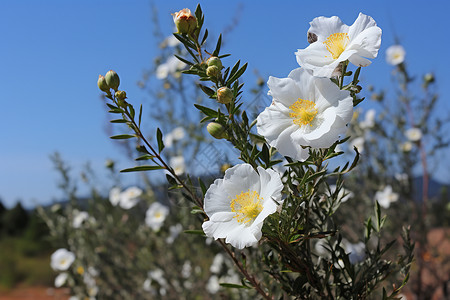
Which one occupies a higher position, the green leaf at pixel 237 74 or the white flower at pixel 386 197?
the green leaf at pixel 237 74

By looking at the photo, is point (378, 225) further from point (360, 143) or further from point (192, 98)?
point (192, 98)

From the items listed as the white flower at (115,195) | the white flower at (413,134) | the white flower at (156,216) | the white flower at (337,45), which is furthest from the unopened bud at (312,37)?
the white flower at (413,134)

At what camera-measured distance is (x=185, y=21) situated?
0.76 metres

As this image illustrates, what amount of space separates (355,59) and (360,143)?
8.21ft

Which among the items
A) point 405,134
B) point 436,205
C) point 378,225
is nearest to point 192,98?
point 405,134

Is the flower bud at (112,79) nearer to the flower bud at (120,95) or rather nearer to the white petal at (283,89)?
the flower bud at (120,95)

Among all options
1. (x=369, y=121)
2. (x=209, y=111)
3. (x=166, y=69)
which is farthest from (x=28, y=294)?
(x=209, y=111)

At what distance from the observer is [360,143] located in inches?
122

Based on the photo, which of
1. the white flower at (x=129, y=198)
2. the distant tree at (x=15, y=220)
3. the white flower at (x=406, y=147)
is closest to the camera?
the white flower at (x=129, y=198)

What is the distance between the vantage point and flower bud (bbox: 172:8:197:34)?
0.75 metres

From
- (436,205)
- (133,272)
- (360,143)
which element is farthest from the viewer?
(436,205)

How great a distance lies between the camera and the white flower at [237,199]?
690mm

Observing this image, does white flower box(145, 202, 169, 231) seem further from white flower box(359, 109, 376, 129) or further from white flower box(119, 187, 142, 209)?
white flower box(359, 109, 376, 129)

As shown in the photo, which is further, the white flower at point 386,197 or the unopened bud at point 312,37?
the white flower at point 386,197
